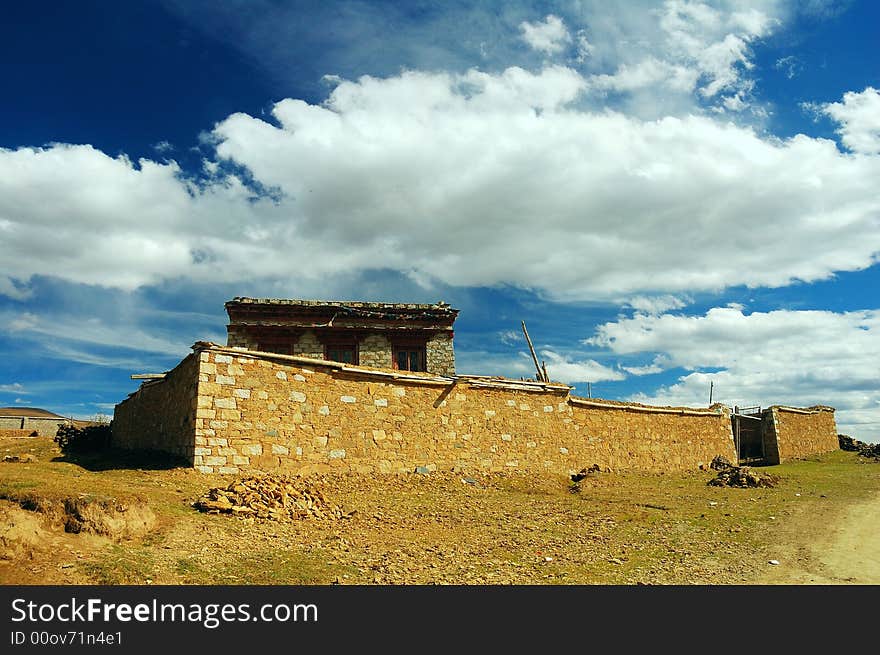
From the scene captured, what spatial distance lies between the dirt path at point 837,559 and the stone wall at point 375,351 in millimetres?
21476

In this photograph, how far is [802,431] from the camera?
33.4 meters

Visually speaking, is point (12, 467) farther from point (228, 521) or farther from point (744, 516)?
point (744, 516)

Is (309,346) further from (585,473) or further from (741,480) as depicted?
(741,480)

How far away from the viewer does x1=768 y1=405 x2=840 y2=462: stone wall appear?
1225 inches

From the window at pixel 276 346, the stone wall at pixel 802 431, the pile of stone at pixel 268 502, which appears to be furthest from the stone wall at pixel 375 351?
the stone wall at pixel 802 431

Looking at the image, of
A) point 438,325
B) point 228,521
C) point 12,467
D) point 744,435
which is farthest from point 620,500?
point 744,435

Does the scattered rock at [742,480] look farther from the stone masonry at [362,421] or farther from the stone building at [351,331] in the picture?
the stone building at [351,331]

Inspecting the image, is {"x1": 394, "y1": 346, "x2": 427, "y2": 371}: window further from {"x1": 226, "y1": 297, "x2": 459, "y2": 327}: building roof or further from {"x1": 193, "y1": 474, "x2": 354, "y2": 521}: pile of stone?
{"x1": 193, "y1": 474, "x2": 354, "y2": 521}: pile of stone

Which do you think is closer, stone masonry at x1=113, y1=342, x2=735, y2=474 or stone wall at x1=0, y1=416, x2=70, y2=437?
stone masonry at x1=113, y1=342, x2=735, y2=474

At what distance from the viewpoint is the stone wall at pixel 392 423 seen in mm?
13188

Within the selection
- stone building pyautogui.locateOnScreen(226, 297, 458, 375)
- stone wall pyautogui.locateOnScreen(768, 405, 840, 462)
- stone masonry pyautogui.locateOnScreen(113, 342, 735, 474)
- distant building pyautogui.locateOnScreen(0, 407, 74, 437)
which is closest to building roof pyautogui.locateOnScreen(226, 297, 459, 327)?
stone building pyautogui.locateOnScreen(226, 297, 458, 375)

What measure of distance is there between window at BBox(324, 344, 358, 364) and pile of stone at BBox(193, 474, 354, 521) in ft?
60.2

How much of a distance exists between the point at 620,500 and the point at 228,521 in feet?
32.7

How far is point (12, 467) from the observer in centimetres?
1132
